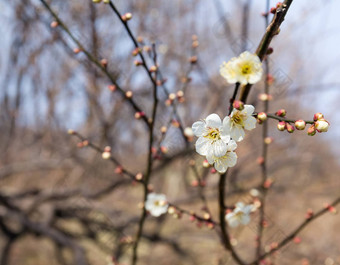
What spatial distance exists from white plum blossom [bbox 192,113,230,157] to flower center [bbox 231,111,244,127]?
0.04m

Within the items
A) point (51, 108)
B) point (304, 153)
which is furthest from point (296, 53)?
point (51, 108)

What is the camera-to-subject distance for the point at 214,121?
812mm

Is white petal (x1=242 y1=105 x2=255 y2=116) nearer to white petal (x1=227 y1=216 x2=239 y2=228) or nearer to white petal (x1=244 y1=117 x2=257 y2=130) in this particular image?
white petal (x1=244 y1=117 x2=257 y2=130)

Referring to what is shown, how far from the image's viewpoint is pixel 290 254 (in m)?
2.53

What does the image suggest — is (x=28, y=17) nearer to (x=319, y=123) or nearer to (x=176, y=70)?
(x=176, y=70)

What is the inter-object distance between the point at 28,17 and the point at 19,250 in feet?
10.4

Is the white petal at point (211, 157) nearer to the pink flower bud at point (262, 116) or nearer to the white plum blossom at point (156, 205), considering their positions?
the pink flower bud at point (262, 116)

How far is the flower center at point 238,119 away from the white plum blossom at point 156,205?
594 mm

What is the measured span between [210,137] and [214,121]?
7 cm

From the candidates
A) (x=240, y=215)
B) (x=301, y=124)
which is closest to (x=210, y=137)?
(x=301, y=124)

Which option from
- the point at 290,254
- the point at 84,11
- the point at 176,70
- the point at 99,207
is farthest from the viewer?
the point at 176,70

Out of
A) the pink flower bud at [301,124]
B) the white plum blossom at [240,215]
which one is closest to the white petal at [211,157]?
the pink flower bud at [301,124]

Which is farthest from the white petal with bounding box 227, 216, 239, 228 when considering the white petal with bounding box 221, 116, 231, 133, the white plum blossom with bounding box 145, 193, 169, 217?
the white petal with bounding box 221, 116, 231, 133

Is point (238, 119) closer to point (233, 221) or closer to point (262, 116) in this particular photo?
point (262, 116)
